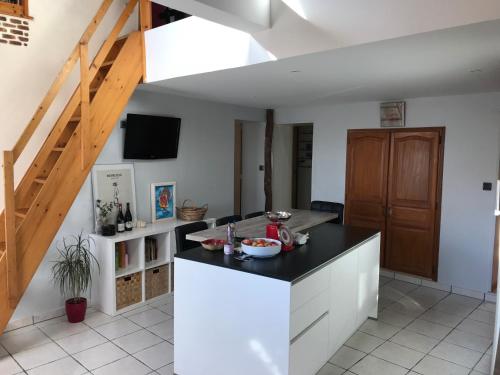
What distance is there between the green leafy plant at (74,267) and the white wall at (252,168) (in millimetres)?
3138

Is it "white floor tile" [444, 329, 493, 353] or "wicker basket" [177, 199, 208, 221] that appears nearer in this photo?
"white floor tile" [444, 329, 493, 353]

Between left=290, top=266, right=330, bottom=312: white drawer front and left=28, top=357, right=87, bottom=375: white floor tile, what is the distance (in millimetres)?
1713

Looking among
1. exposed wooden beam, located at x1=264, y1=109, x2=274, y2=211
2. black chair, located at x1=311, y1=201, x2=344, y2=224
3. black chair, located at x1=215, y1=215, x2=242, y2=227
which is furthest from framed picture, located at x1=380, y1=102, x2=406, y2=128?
black chair, located at x1=215, y1=215, x2=242, y2=227

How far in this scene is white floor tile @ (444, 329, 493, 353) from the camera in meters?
3.34

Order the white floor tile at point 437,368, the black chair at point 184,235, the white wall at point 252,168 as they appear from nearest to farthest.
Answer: the white floor tile at point 437,368 → the black chair at point 184,235 → the white wall at point 252,168

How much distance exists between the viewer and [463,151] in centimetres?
447

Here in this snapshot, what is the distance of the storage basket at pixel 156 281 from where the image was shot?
4297 mm

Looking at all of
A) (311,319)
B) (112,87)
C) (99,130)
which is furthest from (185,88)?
(311,319)

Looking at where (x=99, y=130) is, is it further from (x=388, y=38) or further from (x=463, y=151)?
(x=463, y=151)

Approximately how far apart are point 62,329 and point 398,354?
294 cm

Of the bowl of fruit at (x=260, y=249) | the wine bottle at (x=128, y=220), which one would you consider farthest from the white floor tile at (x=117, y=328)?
the bowl of fruit at (x=260, y=249)

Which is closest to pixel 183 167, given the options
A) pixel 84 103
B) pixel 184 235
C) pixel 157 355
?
pixel 184 235

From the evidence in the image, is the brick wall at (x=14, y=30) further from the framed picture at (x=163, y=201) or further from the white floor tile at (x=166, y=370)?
the white floor tile at (x=166, y=370)

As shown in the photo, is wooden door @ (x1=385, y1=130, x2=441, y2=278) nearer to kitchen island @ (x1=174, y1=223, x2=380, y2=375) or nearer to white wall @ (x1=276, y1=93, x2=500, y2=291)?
white wall @ (x1=276, y1=93, x2=500, y2=291)
